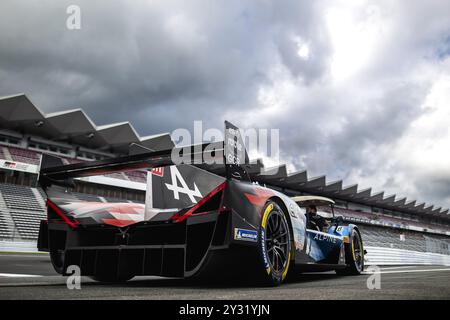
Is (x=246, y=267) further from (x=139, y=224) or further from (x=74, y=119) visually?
(x=74, y=119)

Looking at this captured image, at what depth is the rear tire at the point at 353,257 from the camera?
6941 millimetres

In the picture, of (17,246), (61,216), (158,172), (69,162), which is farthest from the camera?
(69,162)

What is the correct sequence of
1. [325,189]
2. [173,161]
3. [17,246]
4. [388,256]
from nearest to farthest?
[173,161], [388,256], [17,246], [325,189]

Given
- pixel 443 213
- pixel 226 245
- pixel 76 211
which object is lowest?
pixel 226 245

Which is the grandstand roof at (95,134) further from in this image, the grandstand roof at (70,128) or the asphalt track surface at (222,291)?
the asphalt track surface at (222,291)

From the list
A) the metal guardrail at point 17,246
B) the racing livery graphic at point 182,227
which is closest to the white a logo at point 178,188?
the racing livery graphic at point 182,227

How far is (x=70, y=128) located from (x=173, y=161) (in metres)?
41.0

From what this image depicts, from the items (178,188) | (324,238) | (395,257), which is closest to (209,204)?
(178,188)

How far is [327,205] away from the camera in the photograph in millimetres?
7410

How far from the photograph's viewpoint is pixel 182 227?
12.7ft

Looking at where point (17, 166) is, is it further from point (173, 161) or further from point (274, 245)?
Answer: point (274, 245)
